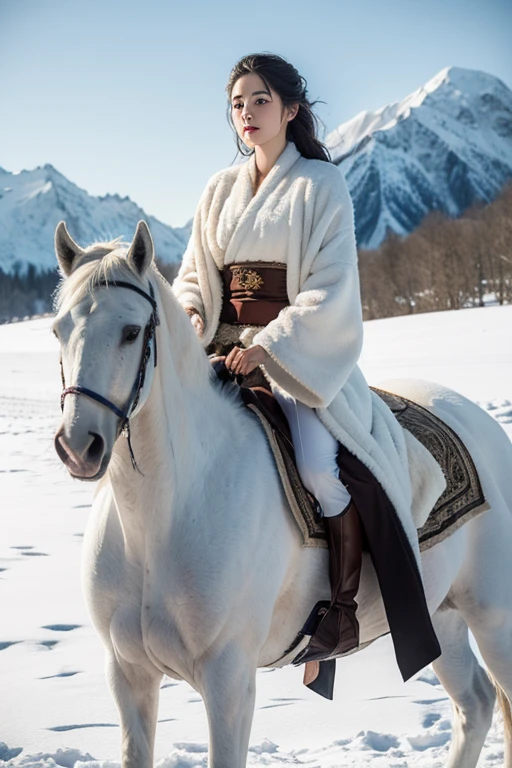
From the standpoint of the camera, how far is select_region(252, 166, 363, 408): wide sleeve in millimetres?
2787

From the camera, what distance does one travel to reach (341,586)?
2.82 metres

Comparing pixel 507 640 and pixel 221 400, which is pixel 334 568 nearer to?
pixel 221 400

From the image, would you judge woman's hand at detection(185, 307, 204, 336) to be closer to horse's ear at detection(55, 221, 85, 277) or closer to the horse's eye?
horse's ear at detection(55, 221, 85, 277)

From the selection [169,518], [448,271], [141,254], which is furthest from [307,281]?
[448,271]

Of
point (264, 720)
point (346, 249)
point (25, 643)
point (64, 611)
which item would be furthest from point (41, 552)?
point (346, 249)

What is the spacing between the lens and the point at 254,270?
9.82 ft

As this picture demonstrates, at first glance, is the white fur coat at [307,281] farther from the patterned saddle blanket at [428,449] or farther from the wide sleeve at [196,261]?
the patterned saddle blanket at [428,449]

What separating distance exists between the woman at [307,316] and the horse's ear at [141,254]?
0.54m

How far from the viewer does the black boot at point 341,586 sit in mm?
2799

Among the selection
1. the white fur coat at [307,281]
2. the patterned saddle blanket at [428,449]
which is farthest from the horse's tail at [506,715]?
the white fur coat at [307,281]

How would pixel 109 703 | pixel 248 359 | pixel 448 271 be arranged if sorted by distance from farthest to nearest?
pixel 448 271 → pixel 109 703 → pixel 248 359

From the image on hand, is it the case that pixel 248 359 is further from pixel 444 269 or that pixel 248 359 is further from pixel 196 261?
pixel 444 269

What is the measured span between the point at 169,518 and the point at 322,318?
2.71ft

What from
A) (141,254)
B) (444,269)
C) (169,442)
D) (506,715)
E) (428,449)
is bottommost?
(506,715)
